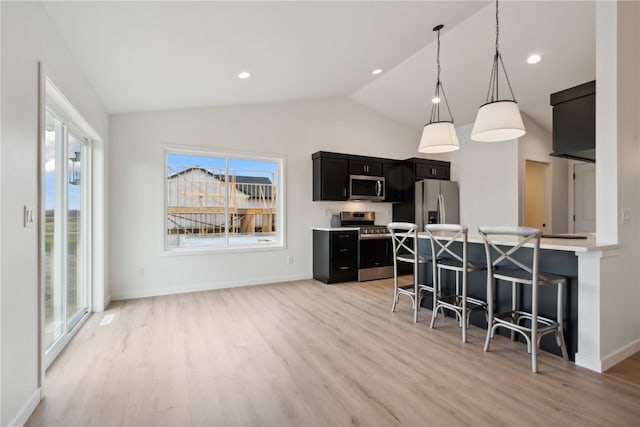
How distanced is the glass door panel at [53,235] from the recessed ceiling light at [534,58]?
5.22 meters

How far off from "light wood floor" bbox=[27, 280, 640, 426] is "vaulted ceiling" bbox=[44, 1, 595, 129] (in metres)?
2.42

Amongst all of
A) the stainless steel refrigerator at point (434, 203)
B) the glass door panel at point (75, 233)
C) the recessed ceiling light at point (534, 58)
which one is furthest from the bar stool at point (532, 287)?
the glass door panel at point (75, 233)

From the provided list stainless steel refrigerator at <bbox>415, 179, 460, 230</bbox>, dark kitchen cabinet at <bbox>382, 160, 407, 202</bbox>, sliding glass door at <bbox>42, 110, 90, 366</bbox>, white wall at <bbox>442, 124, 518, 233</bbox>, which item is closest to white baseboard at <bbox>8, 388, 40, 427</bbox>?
sliding glass door at <bbox>42, 110, 90, 366</bbox>

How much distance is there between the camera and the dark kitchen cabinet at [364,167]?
5586 millimetres

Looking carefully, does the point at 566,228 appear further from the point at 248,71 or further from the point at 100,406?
the point at 100,406

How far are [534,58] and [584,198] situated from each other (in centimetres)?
338

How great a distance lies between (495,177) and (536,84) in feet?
5.29

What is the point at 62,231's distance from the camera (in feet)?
9.20

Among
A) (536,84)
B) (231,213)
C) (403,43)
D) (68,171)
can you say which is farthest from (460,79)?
(68,171)

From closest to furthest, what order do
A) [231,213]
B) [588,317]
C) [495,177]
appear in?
[588,317] → [231,213] → [495,177]

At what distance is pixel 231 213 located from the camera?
5020 millimetres

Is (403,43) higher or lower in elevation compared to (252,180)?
higher

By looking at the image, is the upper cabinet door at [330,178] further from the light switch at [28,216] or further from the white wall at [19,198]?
the light switch at [28,216]

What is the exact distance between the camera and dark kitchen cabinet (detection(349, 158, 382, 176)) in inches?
220
